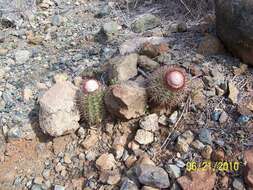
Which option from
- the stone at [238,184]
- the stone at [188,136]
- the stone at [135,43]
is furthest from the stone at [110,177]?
the stone at [135,43]

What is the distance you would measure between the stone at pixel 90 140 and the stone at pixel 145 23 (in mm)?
1394

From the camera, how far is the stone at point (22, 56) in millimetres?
3809

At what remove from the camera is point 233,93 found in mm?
2754

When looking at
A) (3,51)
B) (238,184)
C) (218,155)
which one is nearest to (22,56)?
(3,51)

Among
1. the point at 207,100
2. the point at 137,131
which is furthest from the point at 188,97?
the point at 137,131

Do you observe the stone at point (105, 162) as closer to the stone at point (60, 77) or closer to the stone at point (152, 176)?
the stone at point (152, 176)

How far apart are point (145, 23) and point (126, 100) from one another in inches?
56.4

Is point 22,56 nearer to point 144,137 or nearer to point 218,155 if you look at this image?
point 144,137

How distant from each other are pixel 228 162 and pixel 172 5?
229 centimetres

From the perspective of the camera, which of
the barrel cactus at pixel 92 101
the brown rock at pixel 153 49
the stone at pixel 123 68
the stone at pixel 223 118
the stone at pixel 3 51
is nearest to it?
the stone at pixel 223 118

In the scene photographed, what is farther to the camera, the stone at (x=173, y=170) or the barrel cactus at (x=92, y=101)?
the barrel cactus at (x=92, y=101)

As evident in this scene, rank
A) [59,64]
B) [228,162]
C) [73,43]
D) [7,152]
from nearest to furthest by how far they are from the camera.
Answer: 1. [228,162]
2. [7,152]
3. [59,64]
4. [73,43]

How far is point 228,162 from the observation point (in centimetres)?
242

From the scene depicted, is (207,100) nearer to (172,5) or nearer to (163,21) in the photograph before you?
(163,21)
